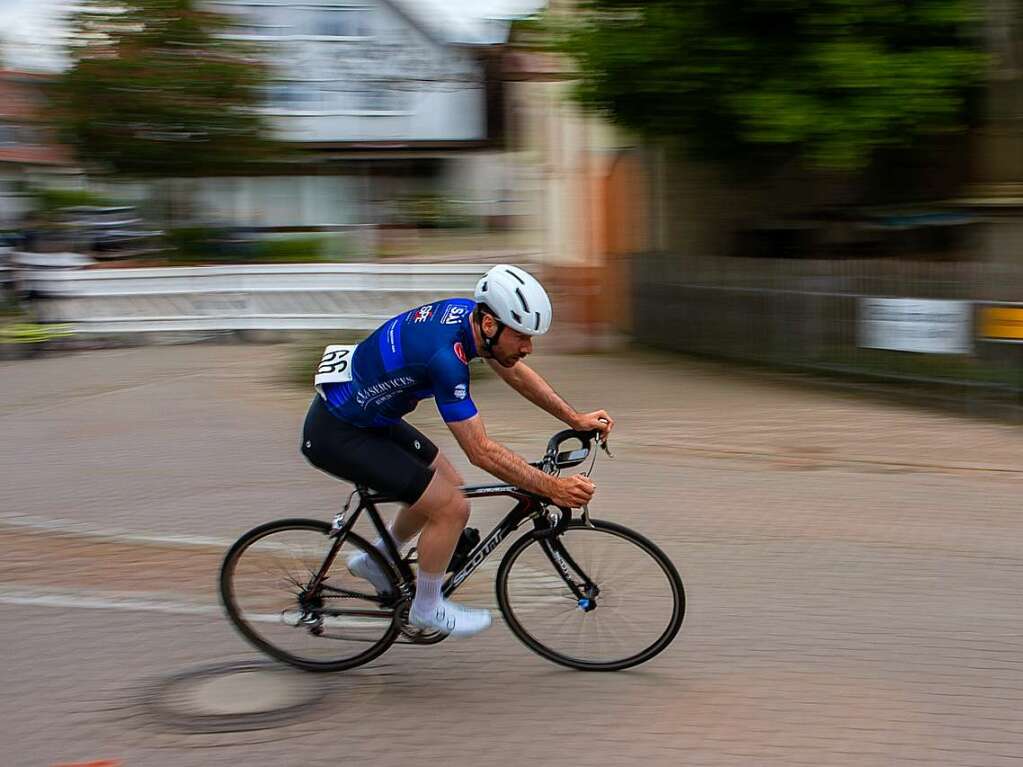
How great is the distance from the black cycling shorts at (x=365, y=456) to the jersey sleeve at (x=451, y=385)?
37 centimetres

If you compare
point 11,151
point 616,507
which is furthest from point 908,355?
point 11,151

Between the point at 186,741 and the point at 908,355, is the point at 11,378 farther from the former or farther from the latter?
the point at 186,741

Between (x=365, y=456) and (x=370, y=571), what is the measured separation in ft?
1.76

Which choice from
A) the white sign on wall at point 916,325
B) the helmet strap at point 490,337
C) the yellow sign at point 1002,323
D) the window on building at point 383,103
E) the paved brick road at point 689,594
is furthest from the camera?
the window on building at point 383,103

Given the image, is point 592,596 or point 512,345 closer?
point 512,345

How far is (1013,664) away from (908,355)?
6628 millimetres

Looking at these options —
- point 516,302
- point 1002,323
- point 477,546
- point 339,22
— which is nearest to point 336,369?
point 516,302

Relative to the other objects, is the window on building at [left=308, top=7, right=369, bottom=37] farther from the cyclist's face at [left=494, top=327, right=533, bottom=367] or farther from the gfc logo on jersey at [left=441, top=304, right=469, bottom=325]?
the cyclist's face at [left=494, top=327, right=533, bottom=367]

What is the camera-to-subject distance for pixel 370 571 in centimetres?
489

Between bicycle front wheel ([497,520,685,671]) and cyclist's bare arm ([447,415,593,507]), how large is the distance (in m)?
0.32

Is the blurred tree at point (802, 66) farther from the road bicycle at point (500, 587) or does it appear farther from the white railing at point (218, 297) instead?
the road bicycle at point (500, 587)

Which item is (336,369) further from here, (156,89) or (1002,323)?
(156,89)

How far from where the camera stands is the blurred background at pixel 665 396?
14.8 ft

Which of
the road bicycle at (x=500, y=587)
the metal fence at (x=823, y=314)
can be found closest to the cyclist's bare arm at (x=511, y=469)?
the road bicycle at (x=500, y=587)
